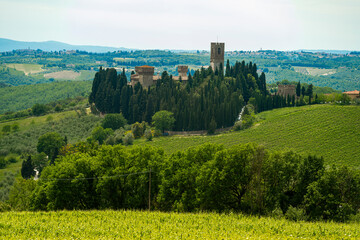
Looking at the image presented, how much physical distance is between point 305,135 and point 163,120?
28740 mm

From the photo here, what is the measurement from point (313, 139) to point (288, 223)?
43.0 metres

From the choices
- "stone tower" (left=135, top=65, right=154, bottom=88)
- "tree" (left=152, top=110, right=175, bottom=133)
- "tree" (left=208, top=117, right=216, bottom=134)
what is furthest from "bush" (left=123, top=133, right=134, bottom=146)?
"stone tower" (left=135, top=65, right=154, bottom=88)

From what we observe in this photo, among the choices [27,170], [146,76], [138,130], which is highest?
[146,76]

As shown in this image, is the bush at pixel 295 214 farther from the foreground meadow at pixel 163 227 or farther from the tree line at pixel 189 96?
the tree line at pixel 189 96

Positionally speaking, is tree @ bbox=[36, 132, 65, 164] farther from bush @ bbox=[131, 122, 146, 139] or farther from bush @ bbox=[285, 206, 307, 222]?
bush @ bbox=[285, 206, 307, 222]

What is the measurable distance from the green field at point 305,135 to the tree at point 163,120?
160 inches

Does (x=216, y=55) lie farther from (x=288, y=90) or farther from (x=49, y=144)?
(x=49, y=144)

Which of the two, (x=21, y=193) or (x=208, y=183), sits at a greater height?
(x=208, y=183)

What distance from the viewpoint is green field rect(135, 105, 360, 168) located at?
2388 inches

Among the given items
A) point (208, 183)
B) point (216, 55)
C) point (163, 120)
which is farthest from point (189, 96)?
point (208, 183)

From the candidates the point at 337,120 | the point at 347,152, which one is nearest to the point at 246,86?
the point at 337,120

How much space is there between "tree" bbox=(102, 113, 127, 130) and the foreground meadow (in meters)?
59.1

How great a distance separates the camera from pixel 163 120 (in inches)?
3275

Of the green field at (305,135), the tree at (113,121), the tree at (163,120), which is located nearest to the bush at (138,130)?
the tree at (163,120)
